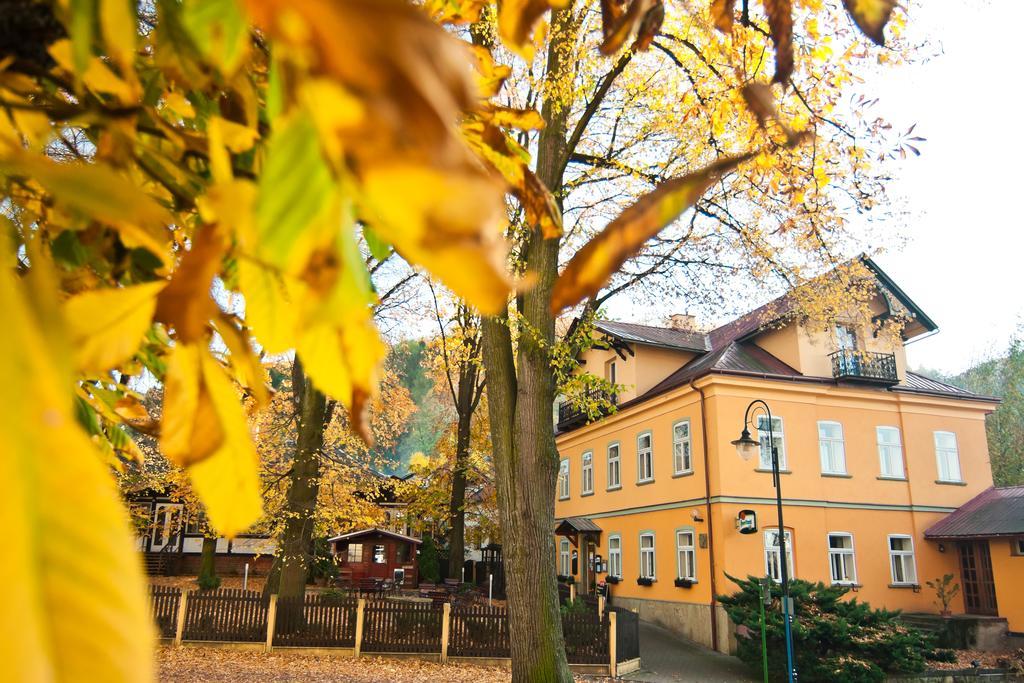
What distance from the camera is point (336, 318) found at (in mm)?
346

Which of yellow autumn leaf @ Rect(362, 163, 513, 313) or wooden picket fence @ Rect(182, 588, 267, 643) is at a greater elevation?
yellow autumn leaf @ Rect(362, 163, 513, 313)

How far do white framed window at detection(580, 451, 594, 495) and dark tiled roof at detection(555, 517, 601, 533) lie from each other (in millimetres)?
1359

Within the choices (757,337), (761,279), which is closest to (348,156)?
(761,279)

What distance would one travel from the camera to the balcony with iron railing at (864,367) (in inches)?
760

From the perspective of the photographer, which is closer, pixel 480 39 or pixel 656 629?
pixel 480 39

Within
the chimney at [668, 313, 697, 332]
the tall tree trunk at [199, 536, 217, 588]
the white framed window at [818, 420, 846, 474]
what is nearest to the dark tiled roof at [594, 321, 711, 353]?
the chimney at [668, 313, 697, 332]

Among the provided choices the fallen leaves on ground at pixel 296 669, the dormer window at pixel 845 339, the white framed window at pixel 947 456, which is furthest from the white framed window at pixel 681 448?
the fallen leaves on ground at pixel 296 669

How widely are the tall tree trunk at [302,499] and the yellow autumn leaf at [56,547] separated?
1522cm

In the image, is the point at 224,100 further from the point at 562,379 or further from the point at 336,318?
the point at 562,379

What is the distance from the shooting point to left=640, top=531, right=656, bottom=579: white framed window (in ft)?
66.4

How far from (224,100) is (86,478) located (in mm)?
653

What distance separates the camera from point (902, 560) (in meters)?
18.7

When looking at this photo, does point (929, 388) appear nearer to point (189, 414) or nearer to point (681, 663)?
point (681, 663)

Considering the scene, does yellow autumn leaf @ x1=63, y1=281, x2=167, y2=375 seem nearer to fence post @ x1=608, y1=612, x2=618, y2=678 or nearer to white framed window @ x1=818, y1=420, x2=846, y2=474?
fence post @ x1=608, y1=612, x2=618, y2=678
